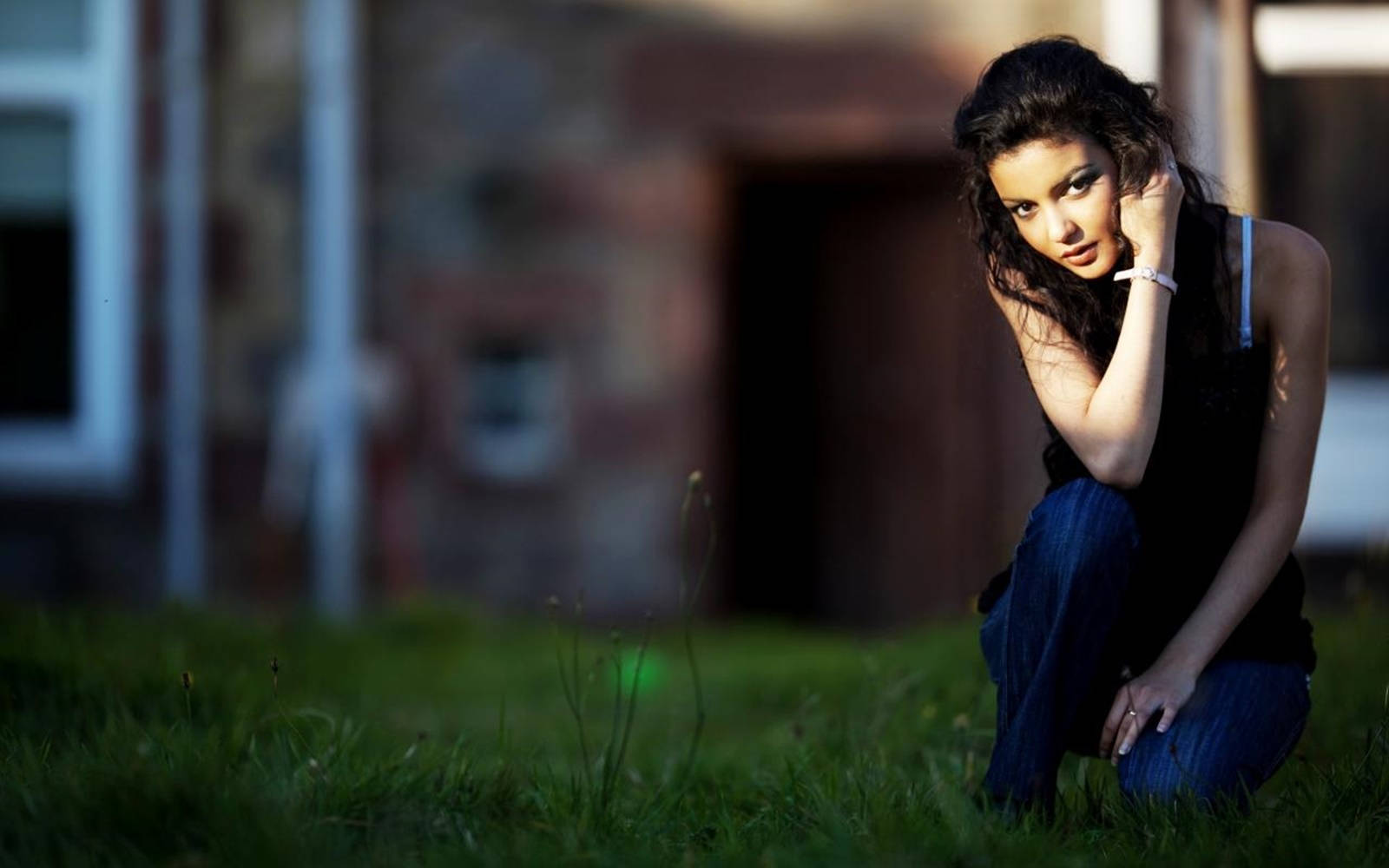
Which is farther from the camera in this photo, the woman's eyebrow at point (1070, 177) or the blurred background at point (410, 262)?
the blurred background at point (410, 262)

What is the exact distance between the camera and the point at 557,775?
2.63 metres

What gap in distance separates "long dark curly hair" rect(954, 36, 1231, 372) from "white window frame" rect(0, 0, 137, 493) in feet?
15.9

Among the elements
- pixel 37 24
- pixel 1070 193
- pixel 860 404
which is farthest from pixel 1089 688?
pixel 37 24

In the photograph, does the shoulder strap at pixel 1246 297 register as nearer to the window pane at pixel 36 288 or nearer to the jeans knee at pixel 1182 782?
the jeans knee at pixel 1182 782

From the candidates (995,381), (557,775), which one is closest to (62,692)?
(557,775)

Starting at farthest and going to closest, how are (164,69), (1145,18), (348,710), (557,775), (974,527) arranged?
1. (974,527)
2. (164,69)
3. (1145,18)
4. (348,710)
5. (557,775)

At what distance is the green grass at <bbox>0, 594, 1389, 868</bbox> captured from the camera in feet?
6.71

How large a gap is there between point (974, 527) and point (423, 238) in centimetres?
264

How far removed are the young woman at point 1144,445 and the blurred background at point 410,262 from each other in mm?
4103

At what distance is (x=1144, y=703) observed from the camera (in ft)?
7.75

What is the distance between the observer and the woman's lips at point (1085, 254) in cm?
242

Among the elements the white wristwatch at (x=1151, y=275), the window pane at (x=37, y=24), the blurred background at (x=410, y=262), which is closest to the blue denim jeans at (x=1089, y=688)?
the white wristwatch at (x=1151, y=275)

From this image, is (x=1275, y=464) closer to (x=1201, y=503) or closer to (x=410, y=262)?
(x=1201, y=503)

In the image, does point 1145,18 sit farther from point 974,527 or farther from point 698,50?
point 974,527
